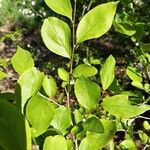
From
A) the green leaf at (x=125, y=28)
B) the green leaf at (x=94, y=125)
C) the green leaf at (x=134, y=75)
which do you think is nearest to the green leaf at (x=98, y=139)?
the green leaf at (x=94, y=125)

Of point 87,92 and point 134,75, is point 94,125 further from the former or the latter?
point 134,75

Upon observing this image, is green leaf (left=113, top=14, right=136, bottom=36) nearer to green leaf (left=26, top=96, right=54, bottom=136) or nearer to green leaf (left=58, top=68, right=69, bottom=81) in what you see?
green leaf (left=58, top=68, right=69, bottom=81)

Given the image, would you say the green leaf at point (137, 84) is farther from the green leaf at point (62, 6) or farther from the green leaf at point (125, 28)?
the green leaf at point (62, 6)

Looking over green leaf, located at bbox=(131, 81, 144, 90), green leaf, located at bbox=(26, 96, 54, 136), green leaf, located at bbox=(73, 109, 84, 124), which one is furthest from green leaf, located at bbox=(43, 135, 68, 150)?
green leaf, located at bbox=(131, 81, 144, 90)

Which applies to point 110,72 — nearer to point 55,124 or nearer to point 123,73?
point 55,124

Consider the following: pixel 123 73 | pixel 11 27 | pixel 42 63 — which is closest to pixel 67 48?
pixel 123 73

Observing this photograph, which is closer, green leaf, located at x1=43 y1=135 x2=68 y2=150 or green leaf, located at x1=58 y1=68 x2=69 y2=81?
green leaf, located at x1=43 y1=135 x2=68 y2=150

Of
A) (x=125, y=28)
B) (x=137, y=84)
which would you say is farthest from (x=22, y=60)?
(x=137, y=84)

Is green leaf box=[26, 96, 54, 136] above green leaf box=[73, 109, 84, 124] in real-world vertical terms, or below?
above
